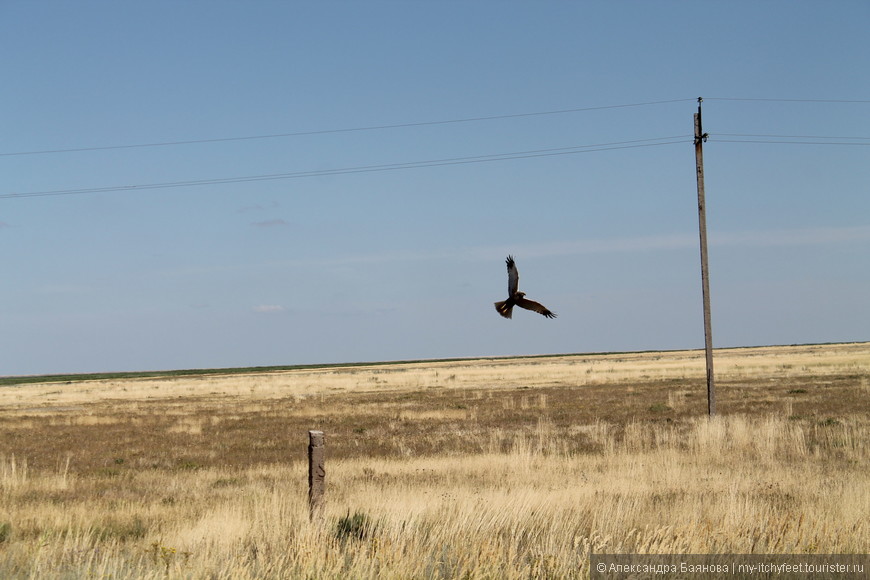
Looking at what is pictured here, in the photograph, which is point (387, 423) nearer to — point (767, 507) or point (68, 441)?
point (68, 441)

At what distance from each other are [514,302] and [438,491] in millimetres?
8812

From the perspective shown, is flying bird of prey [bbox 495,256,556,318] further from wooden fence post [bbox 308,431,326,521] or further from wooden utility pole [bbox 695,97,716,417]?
wooden utility pole [bbox 695,97,716,417]

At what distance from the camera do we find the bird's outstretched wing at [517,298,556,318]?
3826mm

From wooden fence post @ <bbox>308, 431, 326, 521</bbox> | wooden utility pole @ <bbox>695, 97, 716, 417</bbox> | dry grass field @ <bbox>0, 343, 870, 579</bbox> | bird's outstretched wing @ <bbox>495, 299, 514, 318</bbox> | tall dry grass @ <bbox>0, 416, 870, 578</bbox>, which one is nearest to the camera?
bird's outstretched wing @ <bbox>495, 299, 514, 318</bbox>

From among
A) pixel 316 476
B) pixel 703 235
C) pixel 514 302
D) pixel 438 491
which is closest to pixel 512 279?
pixel 514 302

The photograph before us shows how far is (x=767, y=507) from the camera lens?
989cm

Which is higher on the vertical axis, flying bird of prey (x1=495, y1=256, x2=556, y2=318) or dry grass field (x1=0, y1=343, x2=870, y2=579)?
flying bird of prey (x1=495, y1=256, x2=556, y2=318)

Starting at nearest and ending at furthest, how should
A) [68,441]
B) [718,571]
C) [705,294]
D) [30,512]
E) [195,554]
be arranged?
[718,571] < [195,554] < [30,512] < [705,294] < [68,441]

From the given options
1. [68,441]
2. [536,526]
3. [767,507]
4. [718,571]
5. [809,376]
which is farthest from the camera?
[809,376]

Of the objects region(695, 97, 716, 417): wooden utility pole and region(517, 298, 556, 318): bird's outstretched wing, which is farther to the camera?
region(695, 97, 716, 417): wooden utility pole

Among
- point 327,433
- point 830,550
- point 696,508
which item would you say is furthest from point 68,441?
point 830,550

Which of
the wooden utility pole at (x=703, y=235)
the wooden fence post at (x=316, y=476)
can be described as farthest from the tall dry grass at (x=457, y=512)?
the wooden utility pole at (x=703, y=235)

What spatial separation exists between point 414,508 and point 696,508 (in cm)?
350

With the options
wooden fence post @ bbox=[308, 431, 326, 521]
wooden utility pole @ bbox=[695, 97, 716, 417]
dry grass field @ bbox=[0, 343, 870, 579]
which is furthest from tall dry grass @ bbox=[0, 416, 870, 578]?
wooden utility pole @ bbox=[695, 97, 716, 417]
